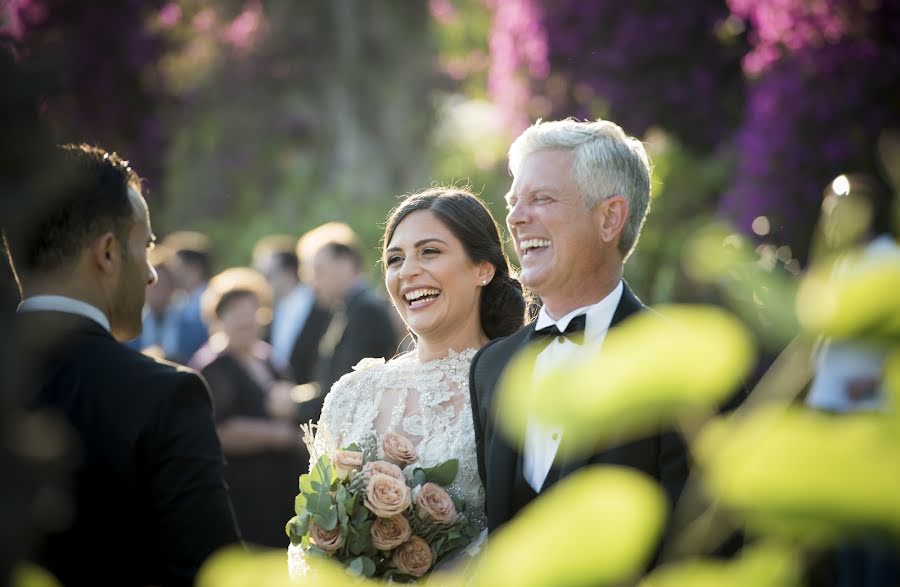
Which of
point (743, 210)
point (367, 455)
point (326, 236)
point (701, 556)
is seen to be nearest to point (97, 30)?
point (326, 236)

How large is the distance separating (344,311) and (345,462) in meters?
4.91

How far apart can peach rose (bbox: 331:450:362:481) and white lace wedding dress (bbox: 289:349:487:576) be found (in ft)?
0.58

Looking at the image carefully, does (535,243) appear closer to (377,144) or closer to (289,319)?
(289,319)

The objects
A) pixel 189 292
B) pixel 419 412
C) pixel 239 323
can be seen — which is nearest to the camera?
pixel 419 412

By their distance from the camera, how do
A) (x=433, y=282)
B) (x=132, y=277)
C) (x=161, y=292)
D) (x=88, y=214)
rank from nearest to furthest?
1. (x=88, y=214)
2. (x=132, y=277)
3. (x=433, y=282)
4. (x=161, y=292)

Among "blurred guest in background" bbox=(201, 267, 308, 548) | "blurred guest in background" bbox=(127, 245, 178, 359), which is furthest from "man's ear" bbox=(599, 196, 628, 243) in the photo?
"blurred guest in background" bbox=(127, 245, 178, 359)

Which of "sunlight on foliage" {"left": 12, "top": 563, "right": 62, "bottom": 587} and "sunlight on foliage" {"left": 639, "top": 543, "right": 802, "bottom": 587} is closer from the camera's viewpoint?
"sunlight on foliage" {"left": 639, "top": 543, "right": 802, "bottom": 587}

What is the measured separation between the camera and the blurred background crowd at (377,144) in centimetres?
153

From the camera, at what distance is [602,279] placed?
11.7ft

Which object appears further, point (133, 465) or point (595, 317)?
point (595, 317)

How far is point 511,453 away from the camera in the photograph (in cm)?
321

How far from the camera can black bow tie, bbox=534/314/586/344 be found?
336 centimetres

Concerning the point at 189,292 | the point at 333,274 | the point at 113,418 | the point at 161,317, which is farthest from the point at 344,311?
the point at 113,418

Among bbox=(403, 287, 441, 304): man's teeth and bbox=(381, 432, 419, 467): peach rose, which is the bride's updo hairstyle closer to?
bbox=(403, 287, 441, 304): man's teeth
